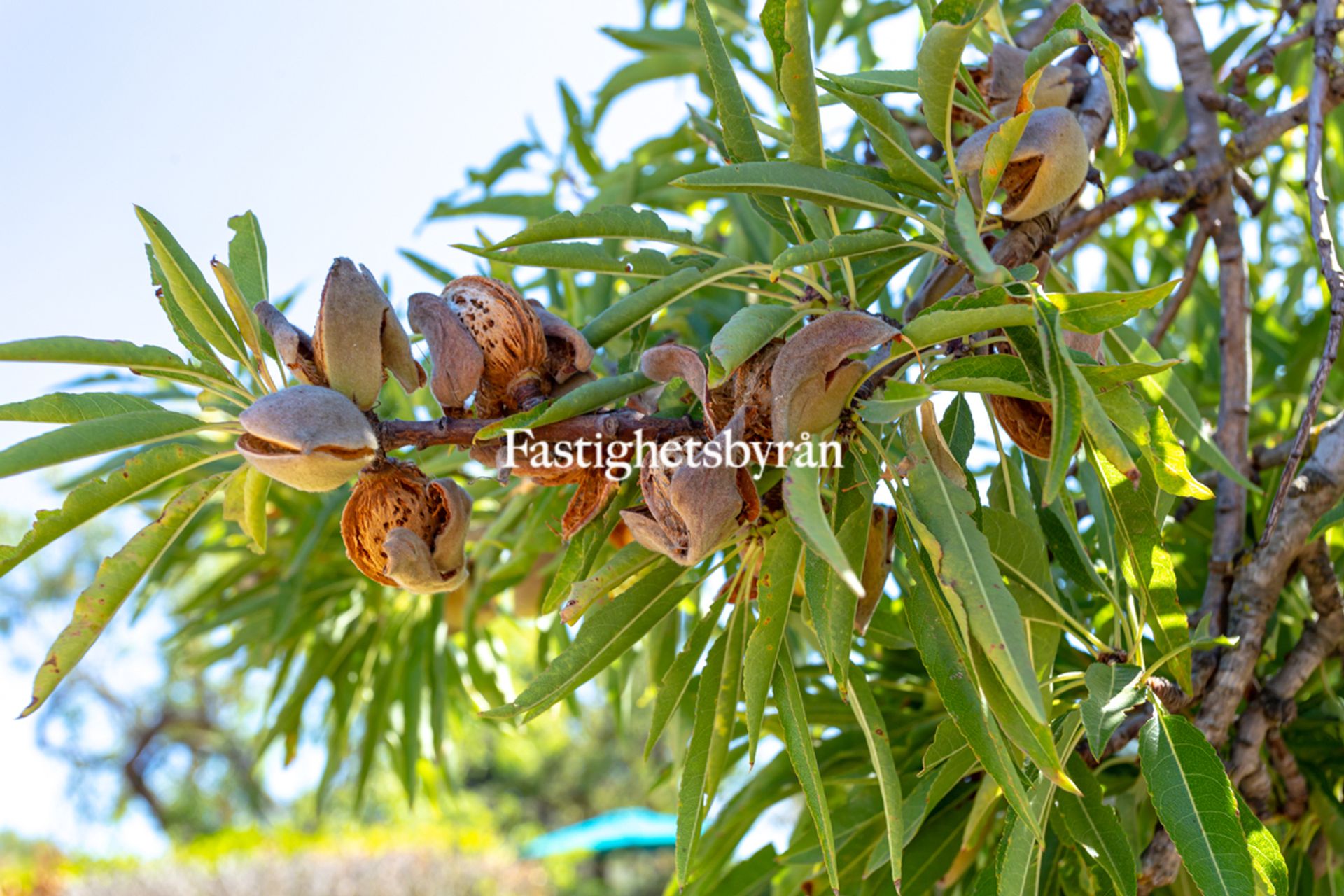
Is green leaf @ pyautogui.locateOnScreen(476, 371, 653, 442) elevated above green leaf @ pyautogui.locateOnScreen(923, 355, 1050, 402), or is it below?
above

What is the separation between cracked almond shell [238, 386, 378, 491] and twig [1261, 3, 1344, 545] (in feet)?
2.09

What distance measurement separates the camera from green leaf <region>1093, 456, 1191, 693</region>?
0.76 m

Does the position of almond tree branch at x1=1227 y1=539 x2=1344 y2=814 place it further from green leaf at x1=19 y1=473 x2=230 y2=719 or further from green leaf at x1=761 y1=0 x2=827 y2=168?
green leaf at x1=19 y1=473 x2=230 y2=719

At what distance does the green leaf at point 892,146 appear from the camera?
73 centimetres

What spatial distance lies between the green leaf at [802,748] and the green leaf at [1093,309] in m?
0.29

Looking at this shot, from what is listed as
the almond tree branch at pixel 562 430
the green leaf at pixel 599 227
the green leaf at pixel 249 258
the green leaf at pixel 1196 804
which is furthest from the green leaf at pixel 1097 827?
the green leaf at pixel 249 258

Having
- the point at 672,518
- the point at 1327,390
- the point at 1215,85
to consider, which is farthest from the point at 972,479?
the point at 1327,390

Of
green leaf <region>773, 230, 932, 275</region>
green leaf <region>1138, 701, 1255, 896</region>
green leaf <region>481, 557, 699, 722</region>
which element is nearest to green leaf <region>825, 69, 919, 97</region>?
green leaf <region>773, 230, 932, 275</region>

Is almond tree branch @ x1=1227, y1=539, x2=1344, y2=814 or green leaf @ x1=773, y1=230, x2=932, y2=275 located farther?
almond tree branch @ x1=1227, y1=539, x2=1344, y2=814

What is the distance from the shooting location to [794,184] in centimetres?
69

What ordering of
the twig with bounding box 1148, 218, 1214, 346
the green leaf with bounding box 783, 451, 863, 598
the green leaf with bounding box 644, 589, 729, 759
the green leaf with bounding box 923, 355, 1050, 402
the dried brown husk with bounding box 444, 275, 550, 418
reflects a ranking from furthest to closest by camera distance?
the twig with bounding box 1148, 218, 1214, 346 → the green leaf with bounding box 644, 589, 729, 759 → the dried brown husk with bounding box 444, 275, 550, 418 → the green leaf with bounding box 923, 355, 1050, 402 → the green leaf with bounding box 783, 451, 863, 598

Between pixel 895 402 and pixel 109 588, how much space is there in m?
0.49

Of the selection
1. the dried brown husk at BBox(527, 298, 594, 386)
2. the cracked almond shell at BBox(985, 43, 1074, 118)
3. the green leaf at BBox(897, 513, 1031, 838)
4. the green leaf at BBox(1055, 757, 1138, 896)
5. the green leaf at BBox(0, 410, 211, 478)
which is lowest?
the green leaf at BBox(1055, 757, 1138, 896)

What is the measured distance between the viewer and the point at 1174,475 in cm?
66
